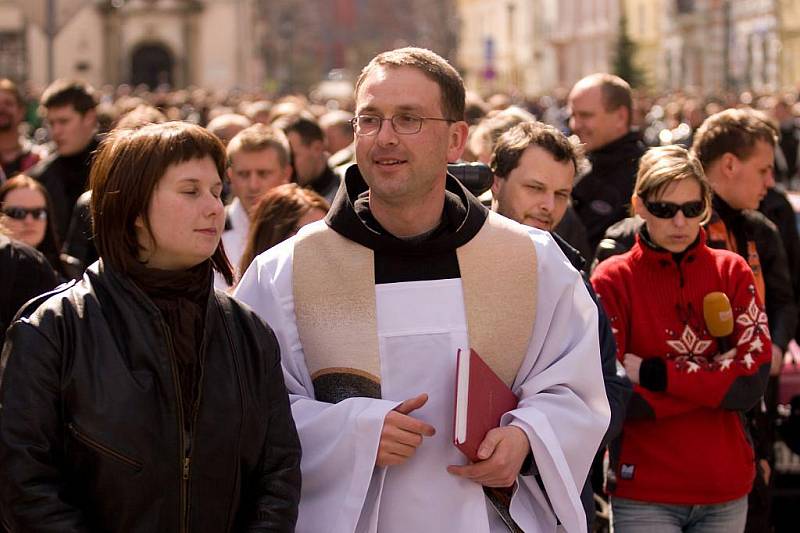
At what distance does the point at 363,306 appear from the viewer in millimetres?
4094

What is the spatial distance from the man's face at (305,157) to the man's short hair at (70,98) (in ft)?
4.77

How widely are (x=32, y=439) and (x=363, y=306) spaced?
3.52 ft

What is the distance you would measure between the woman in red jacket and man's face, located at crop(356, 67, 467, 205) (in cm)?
162

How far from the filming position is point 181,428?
11.6 ft

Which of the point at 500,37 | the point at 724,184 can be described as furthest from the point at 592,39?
the point at 724,184

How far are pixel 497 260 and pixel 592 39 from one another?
7596cm

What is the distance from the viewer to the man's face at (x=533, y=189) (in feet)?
17.3

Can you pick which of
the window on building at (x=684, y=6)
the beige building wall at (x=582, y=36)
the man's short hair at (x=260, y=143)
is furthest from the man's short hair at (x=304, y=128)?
the beige building wall at (x=582, y=36)

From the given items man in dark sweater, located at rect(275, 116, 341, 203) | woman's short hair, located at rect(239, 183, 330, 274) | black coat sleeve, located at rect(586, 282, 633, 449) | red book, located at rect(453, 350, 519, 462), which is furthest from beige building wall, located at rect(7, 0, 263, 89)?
red book, located at rect(453, 350, 519, 462)

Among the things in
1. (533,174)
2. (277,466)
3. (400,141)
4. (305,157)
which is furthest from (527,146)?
(305,157)

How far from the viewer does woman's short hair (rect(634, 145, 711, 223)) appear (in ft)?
18.0

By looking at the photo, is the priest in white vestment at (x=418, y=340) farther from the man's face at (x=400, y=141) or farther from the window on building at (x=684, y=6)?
the window on building at (x=684, y=6)

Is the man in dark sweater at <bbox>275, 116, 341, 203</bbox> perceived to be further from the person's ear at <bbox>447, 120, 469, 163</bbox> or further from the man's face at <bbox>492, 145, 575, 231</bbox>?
the person's ear at <bbox>447, 120, 469, 163</bbox>

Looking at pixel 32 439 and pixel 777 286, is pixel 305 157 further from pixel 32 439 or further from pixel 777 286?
pixel 32 439
